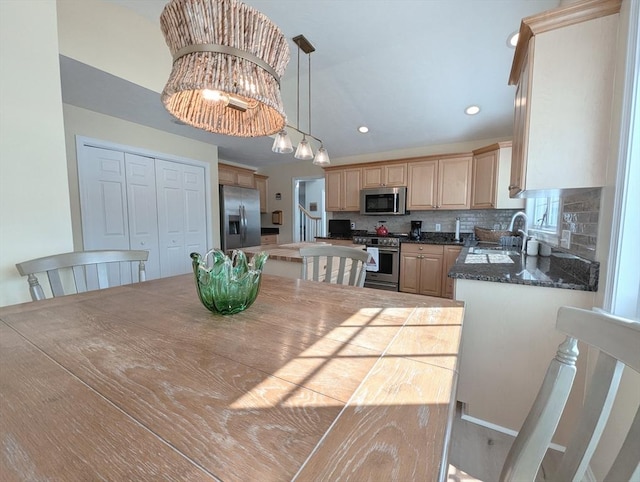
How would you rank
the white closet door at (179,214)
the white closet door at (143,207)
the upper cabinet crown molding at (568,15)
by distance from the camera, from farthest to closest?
the white closet door at (179,214) < the white closet door at (143,207) < the upper cabinet crown molding at (568,15)

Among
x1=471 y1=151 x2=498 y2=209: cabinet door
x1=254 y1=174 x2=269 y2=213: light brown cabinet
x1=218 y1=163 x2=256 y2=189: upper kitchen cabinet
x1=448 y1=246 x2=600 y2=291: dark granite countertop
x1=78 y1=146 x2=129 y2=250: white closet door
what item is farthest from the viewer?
x1=254 y1=174 x2=269 y2=213: light brown cabinet

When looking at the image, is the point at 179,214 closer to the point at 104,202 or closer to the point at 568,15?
the point at 104,202

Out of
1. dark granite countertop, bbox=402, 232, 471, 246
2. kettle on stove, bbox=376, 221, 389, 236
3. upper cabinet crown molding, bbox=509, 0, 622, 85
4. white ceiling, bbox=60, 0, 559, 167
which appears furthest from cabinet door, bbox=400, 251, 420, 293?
upper cabinet crown molding, bbox=509, 0, 622, 85

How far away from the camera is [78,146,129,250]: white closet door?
2877 millimetres

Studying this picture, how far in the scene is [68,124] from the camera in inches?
107

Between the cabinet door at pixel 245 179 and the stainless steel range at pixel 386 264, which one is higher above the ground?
the cabinet door at pixel 245 179

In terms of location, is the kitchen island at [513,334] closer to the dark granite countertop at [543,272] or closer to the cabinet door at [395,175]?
the dark granite countertop at [543,272]

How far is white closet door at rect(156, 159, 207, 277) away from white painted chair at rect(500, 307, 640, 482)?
397cm

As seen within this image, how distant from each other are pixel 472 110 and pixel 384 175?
1.48m

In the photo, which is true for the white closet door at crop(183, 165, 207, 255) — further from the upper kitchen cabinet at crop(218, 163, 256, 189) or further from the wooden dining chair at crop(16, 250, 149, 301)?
the wooden dining chair at crop(16, 250, 149, 301)

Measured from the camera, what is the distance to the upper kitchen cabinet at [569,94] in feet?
4.00

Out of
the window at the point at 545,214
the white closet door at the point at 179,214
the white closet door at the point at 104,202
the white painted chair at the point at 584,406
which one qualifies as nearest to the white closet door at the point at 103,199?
the white closet door at the point at 104,202

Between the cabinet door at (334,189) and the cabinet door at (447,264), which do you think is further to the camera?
the cabinet door at (334,189)

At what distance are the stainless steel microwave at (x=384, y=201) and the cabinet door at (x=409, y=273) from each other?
0.79 m
